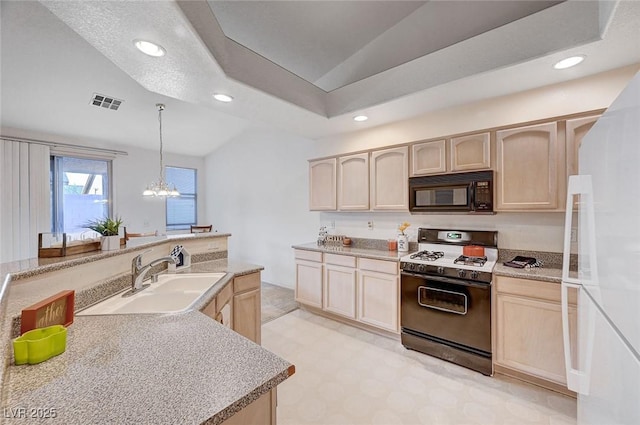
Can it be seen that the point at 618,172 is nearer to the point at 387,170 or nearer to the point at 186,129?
the point at 387,170

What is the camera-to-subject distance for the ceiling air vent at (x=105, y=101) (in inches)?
142

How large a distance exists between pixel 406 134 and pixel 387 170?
1.62 feet

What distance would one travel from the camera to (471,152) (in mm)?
2623

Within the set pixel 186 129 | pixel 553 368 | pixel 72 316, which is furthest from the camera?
pixel 186 129

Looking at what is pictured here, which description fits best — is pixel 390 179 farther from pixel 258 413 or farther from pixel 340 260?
pixel 258 413

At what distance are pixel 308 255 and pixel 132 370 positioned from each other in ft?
9.05

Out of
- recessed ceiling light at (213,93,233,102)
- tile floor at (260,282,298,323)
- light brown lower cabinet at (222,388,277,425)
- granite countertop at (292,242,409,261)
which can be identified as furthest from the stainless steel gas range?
recessed ceiling light at (213,93,233,102)

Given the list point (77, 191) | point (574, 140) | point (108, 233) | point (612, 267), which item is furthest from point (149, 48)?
point (77, 191)

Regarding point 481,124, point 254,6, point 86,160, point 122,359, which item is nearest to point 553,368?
point 481,124

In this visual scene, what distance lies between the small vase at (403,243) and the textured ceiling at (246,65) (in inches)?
55.5

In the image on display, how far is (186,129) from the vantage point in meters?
5.03

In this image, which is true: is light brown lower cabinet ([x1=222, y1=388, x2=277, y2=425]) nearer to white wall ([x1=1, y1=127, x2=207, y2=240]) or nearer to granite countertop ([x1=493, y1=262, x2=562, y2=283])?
granite countertop ([x1=493, y1=262, x2=562, y2=283])

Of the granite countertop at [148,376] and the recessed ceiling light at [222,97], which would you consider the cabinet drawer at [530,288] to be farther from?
the recessed ceiling light at [222,97]

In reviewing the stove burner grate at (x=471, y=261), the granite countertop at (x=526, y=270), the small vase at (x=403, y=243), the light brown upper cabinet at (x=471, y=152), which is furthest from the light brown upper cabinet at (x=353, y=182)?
the stove burner grate at (x=471, y=261)
